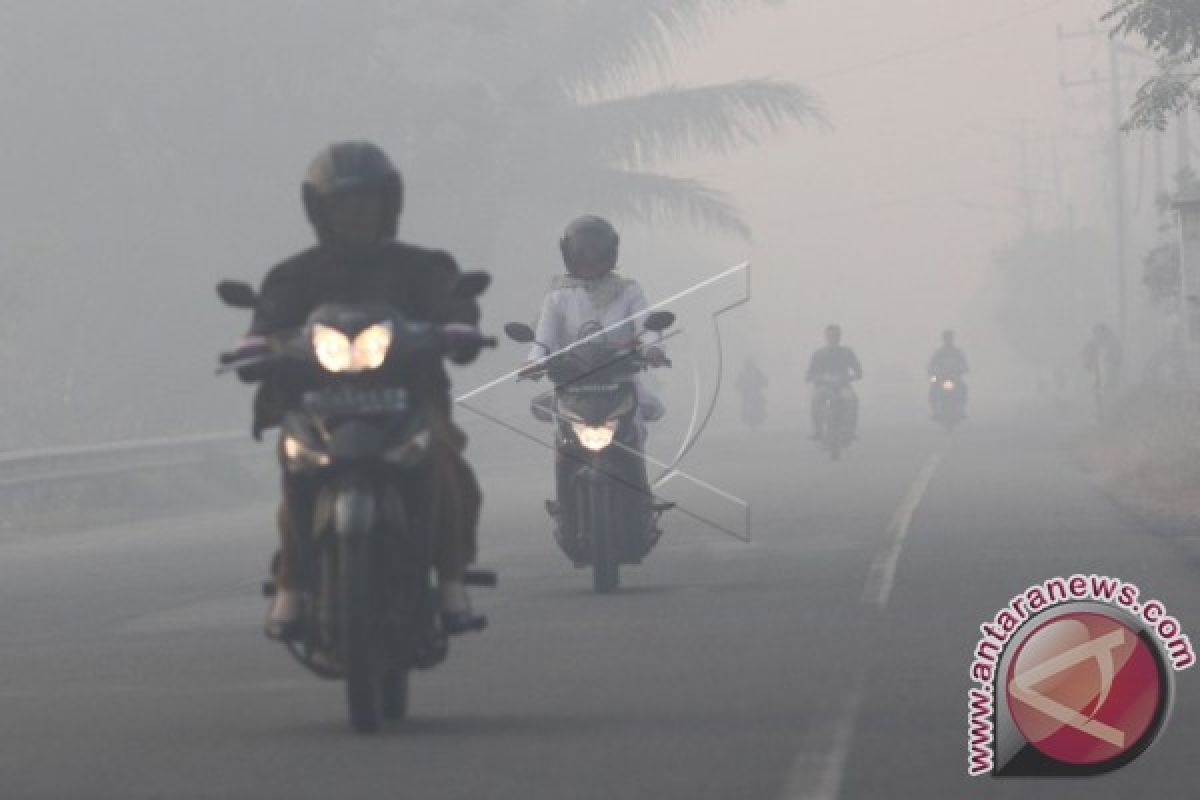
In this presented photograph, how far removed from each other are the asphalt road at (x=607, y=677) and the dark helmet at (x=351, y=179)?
71.2 inches

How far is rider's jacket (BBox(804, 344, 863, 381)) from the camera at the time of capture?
3762 cm

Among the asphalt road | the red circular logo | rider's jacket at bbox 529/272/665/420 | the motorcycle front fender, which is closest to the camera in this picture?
the red circular logo

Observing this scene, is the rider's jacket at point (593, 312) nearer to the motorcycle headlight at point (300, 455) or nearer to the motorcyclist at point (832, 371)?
the motorcycle headlight at point (300, 455)

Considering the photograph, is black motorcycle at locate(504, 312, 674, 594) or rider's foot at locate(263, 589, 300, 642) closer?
rider's foot at locate(263, 589, 300, 642)

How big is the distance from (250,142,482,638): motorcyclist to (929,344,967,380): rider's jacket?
4030 cm

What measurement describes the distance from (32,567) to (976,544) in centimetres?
686

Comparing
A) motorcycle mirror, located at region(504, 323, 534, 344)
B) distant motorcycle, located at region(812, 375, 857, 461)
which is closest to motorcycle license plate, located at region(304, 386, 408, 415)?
motorcycle mirror, located at region(504, 323, 534, 344)

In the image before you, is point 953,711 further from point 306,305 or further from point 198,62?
point 198,62

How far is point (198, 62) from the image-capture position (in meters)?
37.4

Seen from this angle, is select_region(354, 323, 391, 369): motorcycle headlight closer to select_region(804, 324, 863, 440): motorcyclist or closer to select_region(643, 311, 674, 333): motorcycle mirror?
select_region(643, 311, 674, 333): motorcycle mirror

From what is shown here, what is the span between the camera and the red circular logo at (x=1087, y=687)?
779 cm

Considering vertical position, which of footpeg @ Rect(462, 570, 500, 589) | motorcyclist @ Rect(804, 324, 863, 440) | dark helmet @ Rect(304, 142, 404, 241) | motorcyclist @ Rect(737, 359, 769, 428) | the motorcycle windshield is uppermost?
dark helmet @ Rect(304, 142, 404, 241)

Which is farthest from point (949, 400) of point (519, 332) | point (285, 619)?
point (285, 619)

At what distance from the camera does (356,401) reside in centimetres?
932
